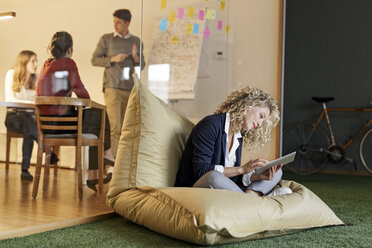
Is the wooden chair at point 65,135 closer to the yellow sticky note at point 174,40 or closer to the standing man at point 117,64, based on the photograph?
the standing man at point 117,64

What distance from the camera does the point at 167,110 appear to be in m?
2.85

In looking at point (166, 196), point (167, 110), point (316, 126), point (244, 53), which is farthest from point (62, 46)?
point (316, 126)

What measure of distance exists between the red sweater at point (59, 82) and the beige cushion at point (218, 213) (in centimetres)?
64

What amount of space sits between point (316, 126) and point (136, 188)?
358 centimetres

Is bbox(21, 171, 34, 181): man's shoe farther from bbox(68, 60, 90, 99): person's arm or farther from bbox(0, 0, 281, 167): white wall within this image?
bbox(68, 60, 90, 99): person's arm

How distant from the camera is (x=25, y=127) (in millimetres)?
2602

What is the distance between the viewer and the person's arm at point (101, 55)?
2.99m

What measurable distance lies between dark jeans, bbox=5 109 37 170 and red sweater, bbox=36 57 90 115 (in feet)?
0.33

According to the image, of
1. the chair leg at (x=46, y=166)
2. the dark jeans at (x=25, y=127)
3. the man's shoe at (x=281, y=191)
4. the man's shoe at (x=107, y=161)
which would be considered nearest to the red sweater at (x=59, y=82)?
the dark jeans at (x=25, y=127)

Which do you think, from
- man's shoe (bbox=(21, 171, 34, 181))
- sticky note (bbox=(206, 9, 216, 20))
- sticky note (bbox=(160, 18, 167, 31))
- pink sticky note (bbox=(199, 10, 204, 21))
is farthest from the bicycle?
man's shoe (bbox=(21, 171, 34, 181))

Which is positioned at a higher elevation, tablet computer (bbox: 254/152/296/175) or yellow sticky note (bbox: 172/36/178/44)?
yellow sticky note (bbox: 172/36/178/44)

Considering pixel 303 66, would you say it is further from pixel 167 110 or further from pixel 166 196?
pixel 166 196

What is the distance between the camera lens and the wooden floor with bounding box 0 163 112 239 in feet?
7.89

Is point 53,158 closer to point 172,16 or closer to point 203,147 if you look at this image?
point 203,147
